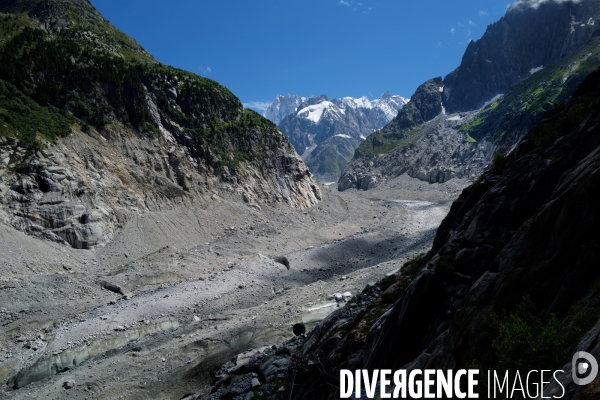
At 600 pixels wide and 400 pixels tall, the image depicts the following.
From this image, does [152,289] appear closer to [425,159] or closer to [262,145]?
[262,145]

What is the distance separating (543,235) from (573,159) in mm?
3831

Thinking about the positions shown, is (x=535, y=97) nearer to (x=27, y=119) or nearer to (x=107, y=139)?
(x=107, y=139)

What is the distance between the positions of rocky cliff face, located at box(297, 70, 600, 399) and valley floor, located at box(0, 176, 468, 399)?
1673cm

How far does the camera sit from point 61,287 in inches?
1522

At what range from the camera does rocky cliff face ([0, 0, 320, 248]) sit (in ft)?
163

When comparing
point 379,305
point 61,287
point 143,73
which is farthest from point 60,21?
point 379,305

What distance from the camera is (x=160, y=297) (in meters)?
39.7

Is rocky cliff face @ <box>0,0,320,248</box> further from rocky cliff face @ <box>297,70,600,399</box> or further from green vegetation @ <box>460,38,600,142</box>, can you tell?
green vegetation @ <box>460,38,600,142</box>

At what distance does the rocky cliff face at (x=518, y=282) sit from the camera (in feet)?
25.2

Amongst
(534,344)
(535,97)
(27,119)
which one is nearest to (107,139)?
(27,119)

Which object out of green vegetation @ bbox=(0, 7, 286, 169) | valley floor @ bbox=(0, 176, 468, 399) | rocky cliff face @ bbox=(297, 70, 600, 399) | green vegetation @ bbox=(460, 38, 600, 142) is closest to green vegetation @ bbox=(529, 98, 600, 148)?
rocky cliff face @ bbox=(297, 70, 600, 399)

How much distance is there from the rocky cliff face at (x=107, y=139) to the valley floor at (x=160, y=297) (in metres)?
4.07

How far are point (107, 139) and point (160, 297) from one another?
38.2m

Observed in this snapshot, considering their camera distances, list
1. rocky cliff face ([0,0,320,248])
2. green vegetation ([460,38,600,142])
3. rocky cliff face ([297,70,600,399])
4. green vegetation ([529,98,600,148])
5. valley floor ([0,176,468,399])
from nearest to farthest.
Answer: rocky cliff face ([297,70,600,399])
green vegetation ([529,98,600,148])
valley floor ([0,176,468,399])
rocky cliff face ([0,0,320,248])
green vegetation ([460,38,600,142])
